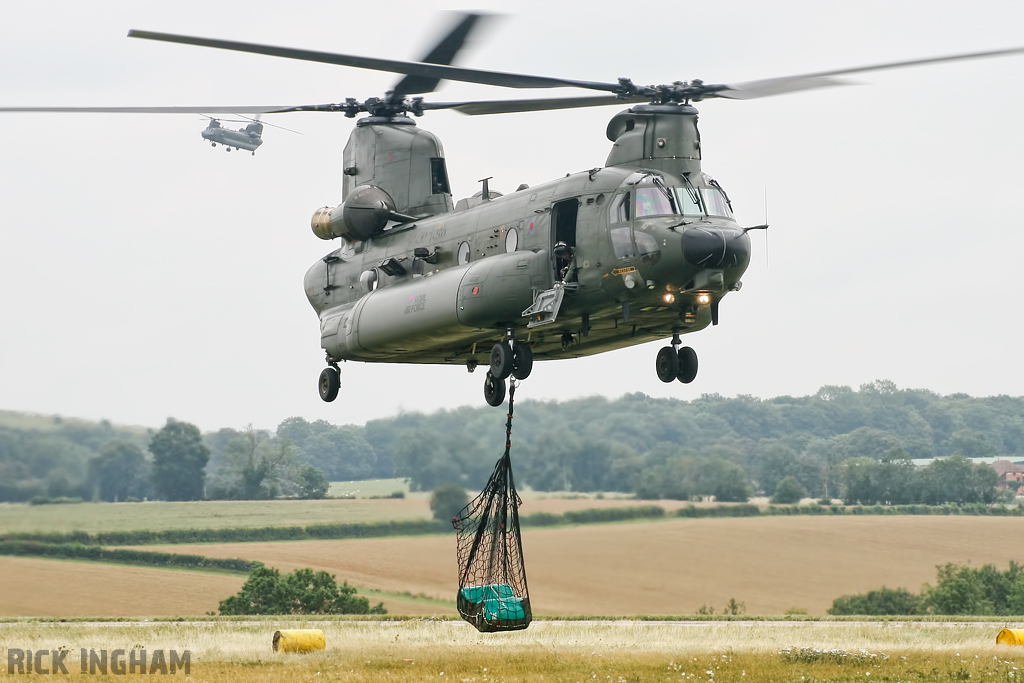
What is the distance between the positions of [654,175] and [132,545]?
38.2 metres

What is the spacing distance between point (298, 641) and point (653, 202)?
19821mm

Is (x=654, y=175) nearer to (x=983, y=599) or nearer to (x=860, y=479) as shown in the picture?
(x=983, y=599)

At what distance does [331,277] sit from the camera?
27.2 metres

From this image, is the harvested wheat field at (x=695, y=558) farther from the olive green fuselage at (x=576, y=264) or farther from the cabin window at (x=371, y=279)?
the olive green fuselage at (x=576, y=264)

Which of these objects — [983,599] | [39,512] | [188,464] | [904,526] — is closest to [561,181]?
[39,512]

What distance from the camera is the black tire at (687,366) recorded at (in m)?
22.4

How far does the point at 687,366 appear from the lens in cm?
2239

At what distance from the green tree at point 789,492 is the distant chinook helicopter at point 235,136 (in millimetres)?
53293

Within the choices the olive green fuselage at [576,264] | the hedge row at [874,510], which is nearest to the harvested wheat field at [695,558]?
the hedge row at [874,510]

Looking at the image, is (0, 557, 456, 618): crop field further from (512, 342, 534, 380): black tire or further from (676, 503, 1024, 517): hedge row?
(512, 342, 534, 380): black tire

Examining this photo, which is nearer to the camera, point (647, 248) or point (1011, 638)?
point (647, 248)

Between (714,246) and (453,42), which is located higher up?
(453,42)

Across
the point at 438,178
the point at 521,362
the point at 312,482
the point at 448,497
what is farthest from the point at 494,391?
the point at 312,482

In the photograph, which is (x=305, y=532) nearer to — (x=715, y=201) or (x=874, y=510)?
(x=874, y=510)
